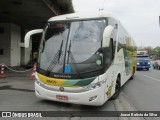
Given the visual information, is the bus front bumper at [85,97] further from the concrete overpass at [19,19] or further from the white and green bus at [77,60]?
the concrete overpass at [19,19]

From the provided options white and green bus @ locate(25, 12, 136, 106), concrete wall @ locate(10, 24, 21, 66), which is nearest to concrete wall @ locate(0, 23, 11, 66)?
concrete wall @ locate(10, 24, 21, 66)

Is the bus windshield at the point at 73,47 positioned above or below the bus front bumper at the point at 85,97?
above

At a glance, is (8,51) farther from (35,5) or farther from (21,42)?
(35,5)

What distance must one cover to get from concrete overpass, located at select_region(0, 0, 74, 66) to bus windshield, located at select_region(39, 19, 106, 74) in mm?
7664

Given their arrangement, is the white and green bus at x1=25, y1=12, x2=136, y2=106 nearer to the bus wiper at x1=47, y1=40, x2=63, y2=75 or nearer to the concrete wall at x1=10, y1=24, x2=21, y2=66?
the bus wiper at x1=47, y1=40, x2=63, y2=75

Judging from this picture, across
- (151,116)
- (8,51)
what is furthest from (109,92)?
(8,51)

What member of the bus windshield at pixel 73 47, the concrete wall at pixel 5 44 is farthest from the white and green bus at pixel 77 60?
the concrete wall at pixel 5 44

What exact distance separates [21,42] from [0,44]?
12.0 feet

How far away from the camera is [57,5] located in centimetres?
1789

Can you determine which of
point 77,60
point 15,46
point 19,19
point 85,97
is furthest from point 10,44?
point 85,97

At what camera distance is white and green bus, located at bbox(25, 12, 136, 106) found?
20.0ft

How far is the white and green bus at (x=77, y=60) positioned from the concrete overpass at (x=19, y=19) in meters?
7.73

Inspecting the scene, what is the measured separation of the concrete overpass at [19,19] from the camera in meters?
15.2

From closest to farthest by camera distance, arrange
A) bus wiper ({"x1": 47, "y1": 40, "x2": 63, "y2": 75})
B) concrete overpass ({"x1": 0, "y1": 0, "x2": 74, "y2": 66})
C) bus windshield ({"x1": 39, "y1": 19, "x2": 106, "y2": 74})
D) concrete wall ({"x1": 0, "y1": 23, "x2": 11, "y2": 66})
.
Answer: bus windshield ({"x1": 39, "y1": 19, "x2": 106, "y2": 74}), bus wiper ({"x1": 47, "y1": 40, "x2": 63, "y2": 75}), concrete overpass ({"x1": 0, "y1": 0, "x2": 74, "y2": 66}), concrete wall ({"x1": 0, "y1": 23, "x2": 11, "y2": 66})
